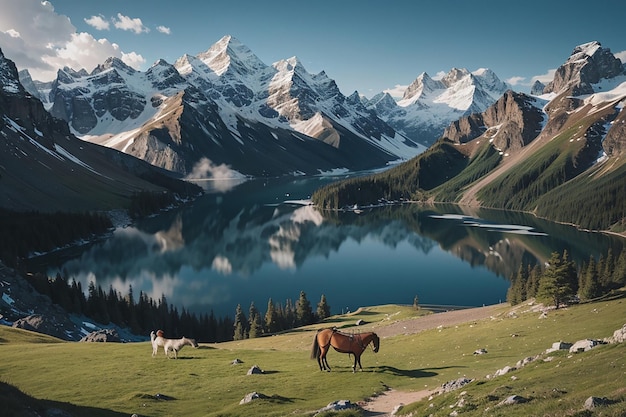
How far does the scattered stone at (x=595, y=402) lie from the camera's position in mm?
15453

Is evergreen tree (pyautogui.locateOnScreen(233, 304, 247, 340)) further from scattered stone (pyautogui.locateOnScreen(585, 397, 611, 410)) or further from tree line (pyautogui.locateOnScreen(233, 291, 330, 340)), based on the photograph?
scattered stone (pyautogui.locateOnScreen(585, 397, 611, 410))

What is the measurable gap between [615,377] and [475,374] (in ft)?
37.5

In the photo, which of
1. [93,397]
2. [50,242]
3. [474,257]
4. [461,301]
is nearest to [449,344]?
[93,397]

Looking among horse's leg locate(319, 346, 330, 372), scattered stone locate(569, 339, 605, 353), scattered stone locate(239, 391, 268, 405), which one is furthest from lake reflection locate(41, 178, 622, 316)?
scattered stone locate(239, 391, 268, 405)

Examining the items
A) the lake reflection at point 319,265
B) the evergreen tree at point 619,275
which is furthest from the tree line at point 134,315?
the evergreen tree at point 619,275

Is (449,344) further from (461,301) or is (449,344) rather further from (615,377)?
(461,301)

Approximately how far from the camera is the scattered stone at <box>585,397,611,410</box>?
15.5m

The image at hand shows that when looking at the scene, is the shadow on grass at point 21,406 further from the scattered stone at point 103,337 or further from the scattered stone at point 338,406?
Result: the scattered stone at point 103,337

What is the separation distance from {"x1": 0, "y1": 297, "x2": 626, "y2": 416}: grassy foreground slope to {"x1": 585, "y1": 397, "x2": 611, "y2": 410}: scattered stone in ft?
1.12

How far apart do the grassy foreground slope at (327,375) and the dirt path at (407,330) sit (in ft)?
3.29

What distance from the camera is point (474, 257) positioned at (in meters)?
156

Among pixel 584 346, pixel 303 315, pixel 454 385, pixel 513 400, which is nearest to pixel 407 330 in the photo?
pixel 303 315

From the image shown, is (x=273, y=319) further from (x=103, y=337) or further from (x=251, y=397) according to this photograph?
(x=251, y=397)

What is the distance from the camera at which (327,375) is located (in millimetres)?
30109
